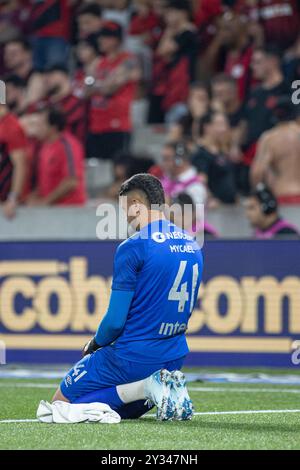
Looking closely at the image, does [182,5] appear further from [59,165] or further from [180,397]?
[180,397]

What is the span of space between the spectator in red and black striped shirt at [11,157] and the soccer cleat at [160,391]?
786 cm

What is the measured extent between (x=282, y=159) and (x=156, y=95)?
4005 mm

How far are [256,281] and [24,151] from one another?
4.22 m

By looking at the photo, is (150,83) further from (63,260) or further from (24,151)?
(63,260)

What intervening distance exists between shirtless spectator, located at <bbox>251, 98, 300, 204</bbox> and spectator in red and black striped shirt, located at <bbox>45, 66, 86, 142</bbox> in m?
3.28

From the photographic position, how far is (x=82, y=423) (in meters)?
8.06

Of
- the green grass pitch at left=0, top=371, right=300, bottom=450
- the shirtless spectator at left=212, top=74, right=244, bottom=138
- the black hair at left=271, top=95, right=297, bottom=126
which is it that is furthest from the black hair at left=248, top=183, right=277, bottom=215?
the green grass pitch at left=0, top=371, right=300, bottom=450

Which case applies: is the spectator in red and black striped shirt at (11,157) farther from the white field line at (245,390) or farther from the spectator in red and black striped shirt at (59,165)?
the white field line at (245,390)

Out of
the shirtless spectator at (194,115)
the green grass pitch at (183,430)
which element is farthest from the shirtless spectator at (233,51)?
the green grass pitch at (183,430)

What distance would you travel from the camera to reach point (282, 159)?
574 inches

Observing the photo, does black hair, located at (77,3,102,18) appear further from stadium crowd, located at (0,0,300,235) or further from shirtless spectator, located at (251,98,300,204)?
shirtless spectator, located at (251,98,300,204)

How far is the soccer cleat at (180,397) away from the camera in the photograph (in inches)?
316

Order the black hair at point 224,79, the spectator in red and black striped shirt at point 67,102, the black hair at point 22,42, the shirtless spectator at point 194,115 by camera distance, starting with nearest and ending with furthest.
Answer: the shirtless spectator at point 194,115 < the black hair at point 224,79 < the spectator in red and black striped shirt at point 67,102 < the black hair at point 22,42

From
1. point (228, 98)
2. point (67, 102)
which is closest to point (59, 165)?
point (67, 102)
